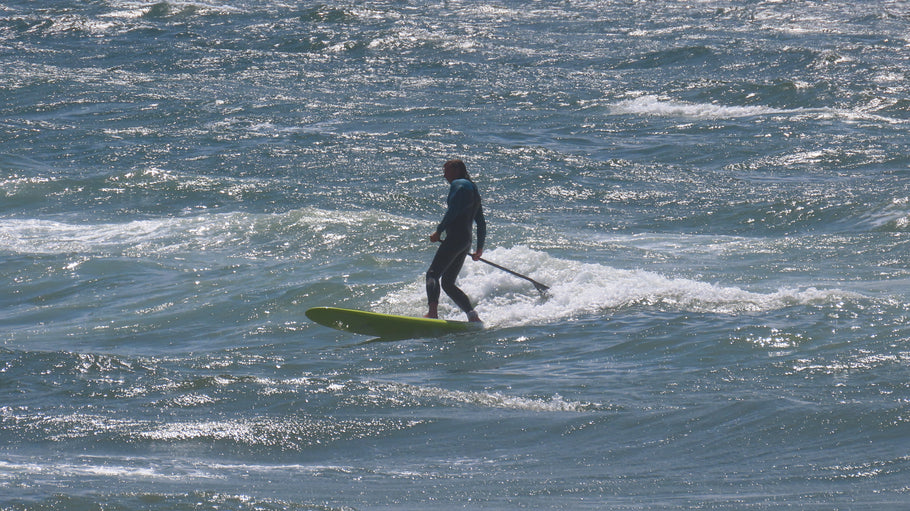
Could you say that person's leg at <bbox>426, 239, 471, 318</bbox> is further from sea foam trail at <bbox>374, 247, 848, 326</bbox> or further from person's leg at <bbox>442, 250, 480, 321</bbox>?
sea foam trail at <bbox>374, 247, 848, 326</bbox>

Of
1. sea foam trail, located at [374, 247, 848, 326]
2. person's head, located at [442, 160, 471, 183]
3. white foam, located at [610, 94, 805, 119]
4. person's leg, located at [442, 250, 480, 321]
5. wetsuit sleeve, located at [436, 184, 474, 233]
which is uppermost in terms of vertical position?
person's head, located at [442, 160, 471, 183]

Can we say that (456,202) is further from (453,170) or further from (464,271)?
(464,271)

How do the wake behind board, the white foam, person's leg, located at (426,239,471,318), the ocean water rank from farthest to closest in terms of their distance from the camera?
the white foam → person's leg, located at (426,239,471,318) → the wake behind board → the ocean water

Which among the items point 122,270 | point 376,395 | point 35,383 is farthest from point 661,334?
point 122,270

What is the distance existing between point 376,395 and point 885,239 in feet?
26.9

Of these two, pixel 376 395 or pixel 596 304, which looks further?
pixel 596 304

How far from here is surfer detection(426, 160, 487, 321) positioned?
9047 mm

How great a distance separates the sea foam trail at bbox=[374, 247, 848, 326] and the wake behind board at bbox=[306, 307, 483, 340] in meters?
0.51

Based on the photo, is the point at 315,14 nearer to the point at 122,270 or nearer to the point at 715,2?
the point at 715,2

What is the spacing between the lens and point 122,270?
39.3 feet

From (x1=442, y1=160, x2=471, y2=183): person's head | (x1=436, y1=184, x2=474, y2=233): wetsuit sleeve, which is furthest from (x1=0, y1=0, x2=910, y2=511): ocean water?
(x1=442, y1=160, x2=471, y2=183): person's head

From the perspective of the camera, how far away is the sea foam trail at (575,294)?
30.4ft

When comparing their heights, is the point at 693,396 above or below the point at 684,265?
above

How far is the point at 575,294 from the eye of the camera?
395 inches
